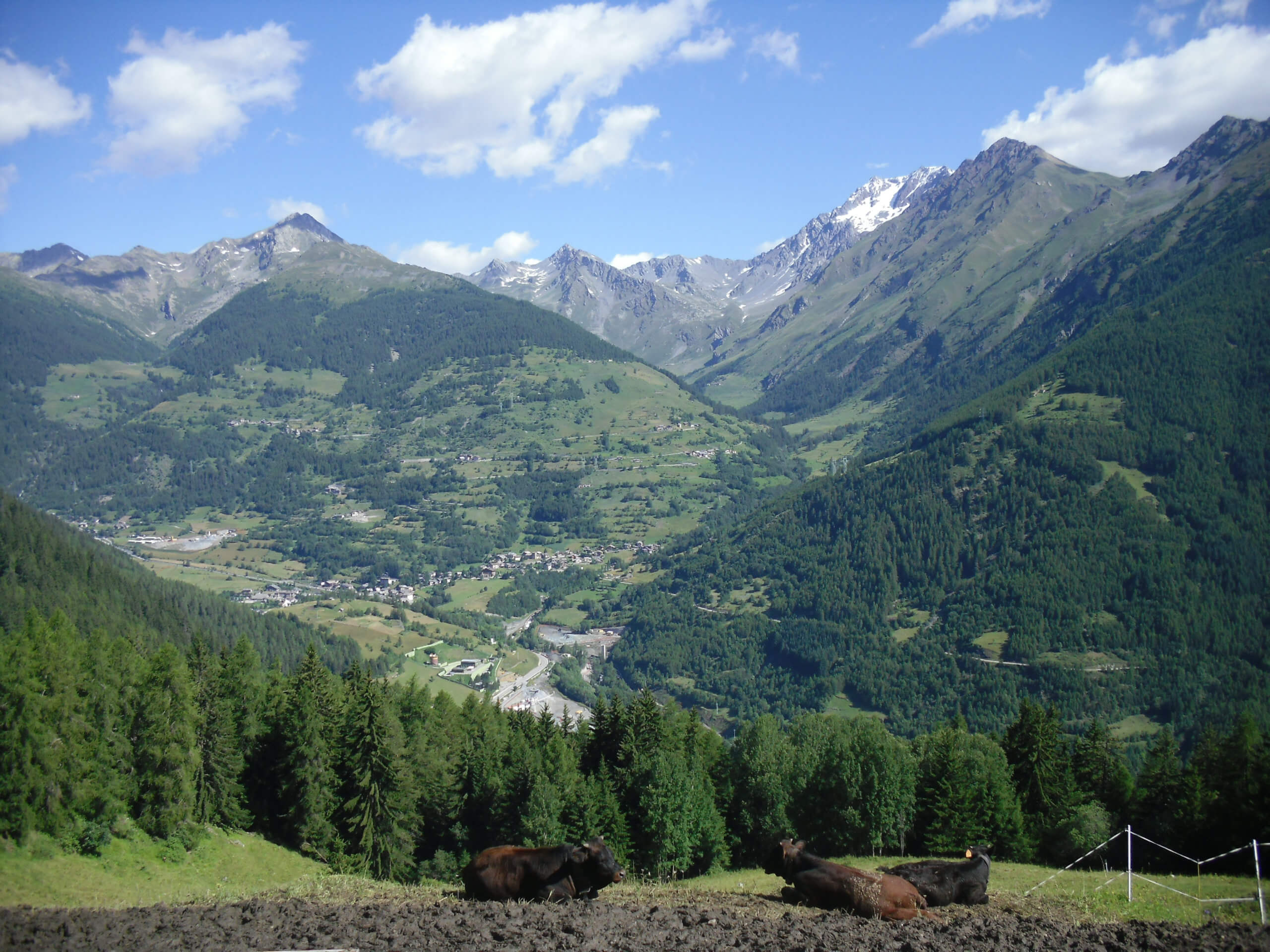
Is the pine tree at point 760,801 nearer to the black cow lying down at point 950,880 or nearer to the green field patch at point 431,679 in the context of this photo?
the black cow lying down at point 950,880

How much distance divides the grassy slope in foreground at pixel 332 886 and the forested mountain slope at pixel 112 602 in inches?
1063

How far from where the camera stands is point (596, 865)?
18156mm

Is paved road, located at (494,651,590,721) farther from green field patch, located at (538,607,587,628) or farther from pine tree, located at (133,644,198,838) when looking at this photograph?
pine tree, located at (133,644,198,838)

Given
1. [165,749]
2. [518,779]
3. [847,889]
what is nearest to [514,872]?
[847,889]

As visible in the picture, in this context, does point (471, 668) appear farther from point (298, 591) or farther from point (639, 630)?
point (298, 591)

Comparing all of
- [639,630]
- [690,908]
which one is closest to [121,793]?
[690,908]

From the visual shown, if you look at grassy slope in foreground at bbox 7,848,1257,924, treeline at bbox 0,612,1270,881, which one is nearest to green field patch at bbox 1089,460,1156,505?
treeline at bbox 0,612,1270,881

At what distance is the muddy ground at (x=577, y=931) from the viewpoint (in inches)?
568

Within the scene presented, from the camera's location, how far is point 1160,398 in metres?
191

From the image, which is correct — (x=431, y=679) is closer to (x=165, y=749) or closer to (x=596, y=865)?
(x=165, y=749)

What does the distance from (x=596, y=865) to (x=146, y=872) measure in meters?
23.5

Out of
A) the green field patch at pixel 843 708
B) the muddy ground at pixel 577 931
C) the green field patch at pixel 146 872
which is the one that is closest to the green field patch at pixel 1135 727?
the green field patch at pixel 843 708

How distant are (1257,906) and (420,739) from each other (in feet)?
119

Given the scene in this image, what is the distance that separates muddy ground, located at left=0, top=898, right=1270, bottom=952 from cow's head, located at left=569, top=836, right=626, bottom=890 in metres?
0.88
